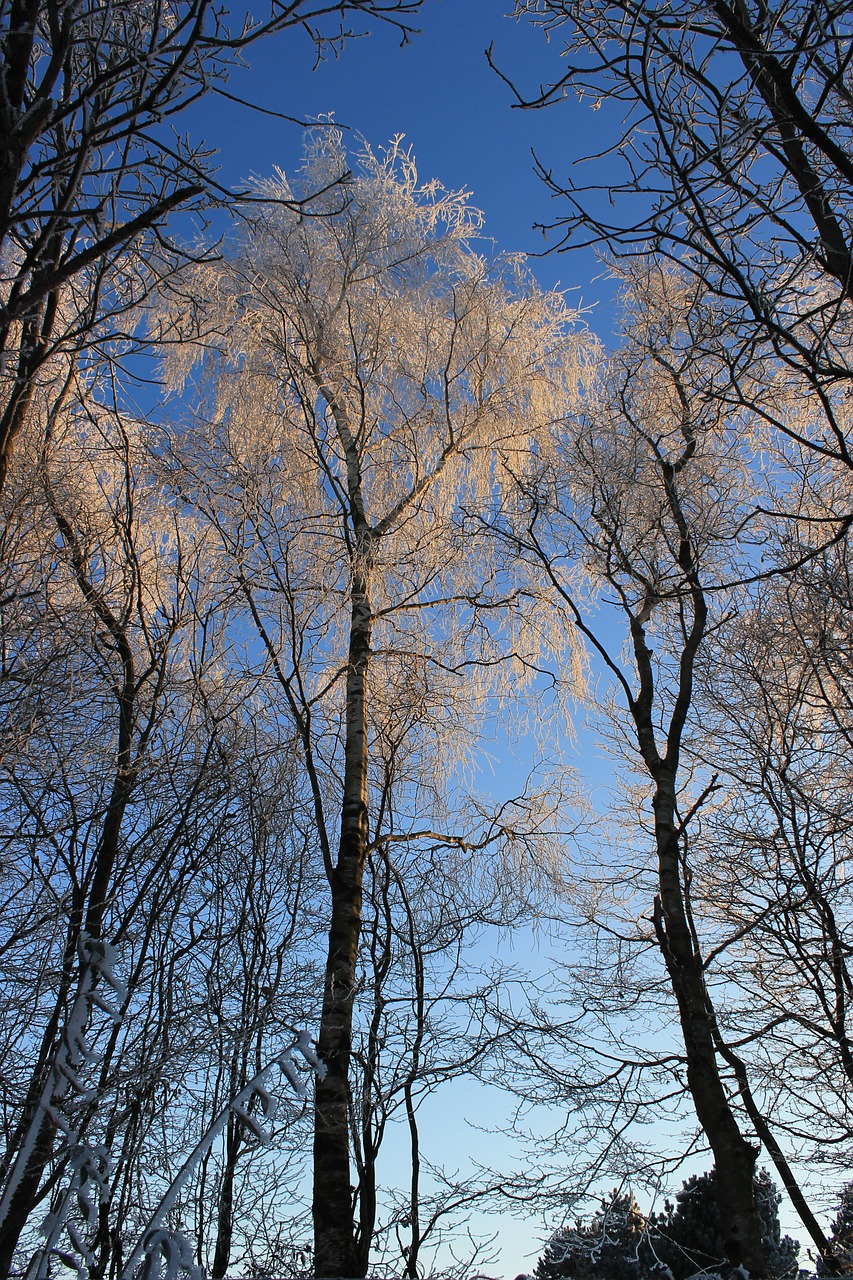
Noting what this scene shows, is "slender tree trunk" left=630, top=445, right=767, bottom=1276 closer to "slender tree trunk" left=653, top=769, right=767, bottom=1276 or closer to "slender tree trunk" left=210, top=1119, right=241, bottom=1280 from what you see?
"slender tree trunk" left=653, top=769, right=767, bottom=1276

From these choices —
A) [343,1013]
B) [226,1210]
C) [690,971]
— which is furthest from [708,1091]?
[226,1210]

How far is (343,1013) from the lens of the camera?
18.5ft

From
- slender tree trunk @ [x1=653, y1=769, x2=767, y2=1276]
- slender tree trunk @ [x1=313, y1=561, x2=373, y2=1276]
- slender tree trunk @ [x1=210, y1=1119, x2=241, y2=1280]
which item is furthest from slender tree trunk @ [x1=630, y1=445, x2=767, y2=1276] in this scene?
slender tree trunk @ [x1=210, y1=1119, x2=241, y2=1280]

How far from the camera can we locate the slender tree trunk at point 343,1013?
4961 mm

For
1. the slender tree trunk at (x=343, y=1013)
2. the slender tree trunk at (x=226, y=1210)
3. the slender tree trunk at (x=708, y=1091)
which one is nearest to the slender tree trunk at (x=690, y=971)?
the slender tree trunk at (x=708, y=1091)

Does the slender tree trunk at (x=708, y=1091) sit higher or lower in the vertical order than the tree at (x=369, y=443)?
lower

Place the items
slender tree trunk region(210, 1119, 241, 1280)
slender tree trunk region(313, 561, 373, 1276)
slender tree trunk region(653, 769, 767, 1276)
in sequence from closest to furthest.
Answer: slender tree trunk region(653, 769, 767, 1276), slender tree trunk region(313, 561, 373, 1276), slender tree trunk region(210, 1119, 241, 1280)

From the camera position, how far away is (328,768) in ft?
25.9

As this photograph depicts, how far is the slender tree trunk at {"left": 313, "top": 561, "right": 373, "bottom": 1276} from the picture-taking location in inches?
195

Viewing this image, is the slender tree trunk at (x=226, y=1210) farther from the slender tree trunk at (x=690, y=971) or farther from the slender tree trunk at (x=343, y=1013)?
the slender tree trunk at (x=690, y=971)

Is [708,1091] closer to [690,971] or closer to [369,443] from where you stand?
[690,971]

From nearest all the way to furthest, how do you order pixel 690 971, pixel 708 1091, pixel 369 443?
pixel 708 1091, pixel 690 971, pixel 369 443

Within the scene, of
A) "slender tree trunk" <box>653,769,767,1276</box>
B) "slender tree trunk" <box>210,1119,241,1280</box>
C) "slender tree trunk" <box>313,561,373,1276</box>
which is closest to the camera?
"slender tree trunk" <box>653,769,767,1276</box>

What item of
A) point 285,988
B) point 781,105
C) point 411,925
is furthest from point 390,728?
point 781,105
